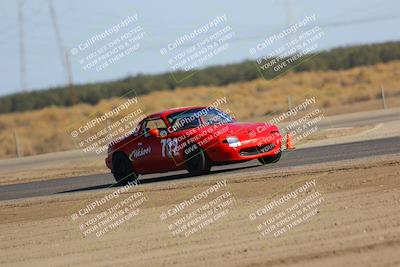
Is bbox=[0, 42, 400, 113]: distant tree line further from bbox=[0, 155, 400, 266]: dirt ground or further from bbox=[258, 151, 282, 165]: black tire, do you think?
bbox=[0, 155, 400, 266]: dirt ground

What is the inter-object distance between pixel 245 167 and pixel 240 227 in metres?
7.87

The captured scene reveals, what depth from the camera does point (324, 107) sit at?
164 feet

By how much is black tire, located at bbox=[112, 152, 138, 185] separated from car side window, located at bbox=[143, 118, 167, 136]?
0.76 metres

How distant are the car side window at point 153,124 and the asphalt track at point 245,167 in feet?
3.29

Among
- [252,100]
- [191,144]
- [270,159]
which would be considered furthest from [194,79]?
[191,144]

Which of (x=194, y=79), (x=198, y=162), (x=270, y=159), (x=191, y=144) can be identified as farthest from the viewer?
(x=194, y=79)

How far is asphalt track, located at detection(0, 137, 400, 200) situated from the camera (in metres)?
19.2

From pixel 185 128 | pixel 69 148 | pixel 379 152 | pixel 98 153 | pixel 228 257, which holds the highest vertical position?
pixel 228 257

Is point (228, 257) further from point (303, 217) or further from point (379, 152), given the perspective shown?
point (379, 152)

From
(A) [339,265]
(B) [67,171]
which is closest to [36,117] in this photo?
(B) [67,171]

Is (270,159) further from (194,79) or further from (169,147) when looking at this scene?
(194,79)

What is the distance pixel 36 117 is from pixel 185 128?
50.5 meters

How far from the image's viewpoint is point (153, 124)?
66.0 feet

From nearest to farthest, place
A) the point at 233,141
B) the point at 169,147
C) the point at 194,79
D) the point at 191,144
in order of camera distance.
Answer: the point at 233,141 < the point at 191,144 < the point at 169,147 < the point at 194,79
